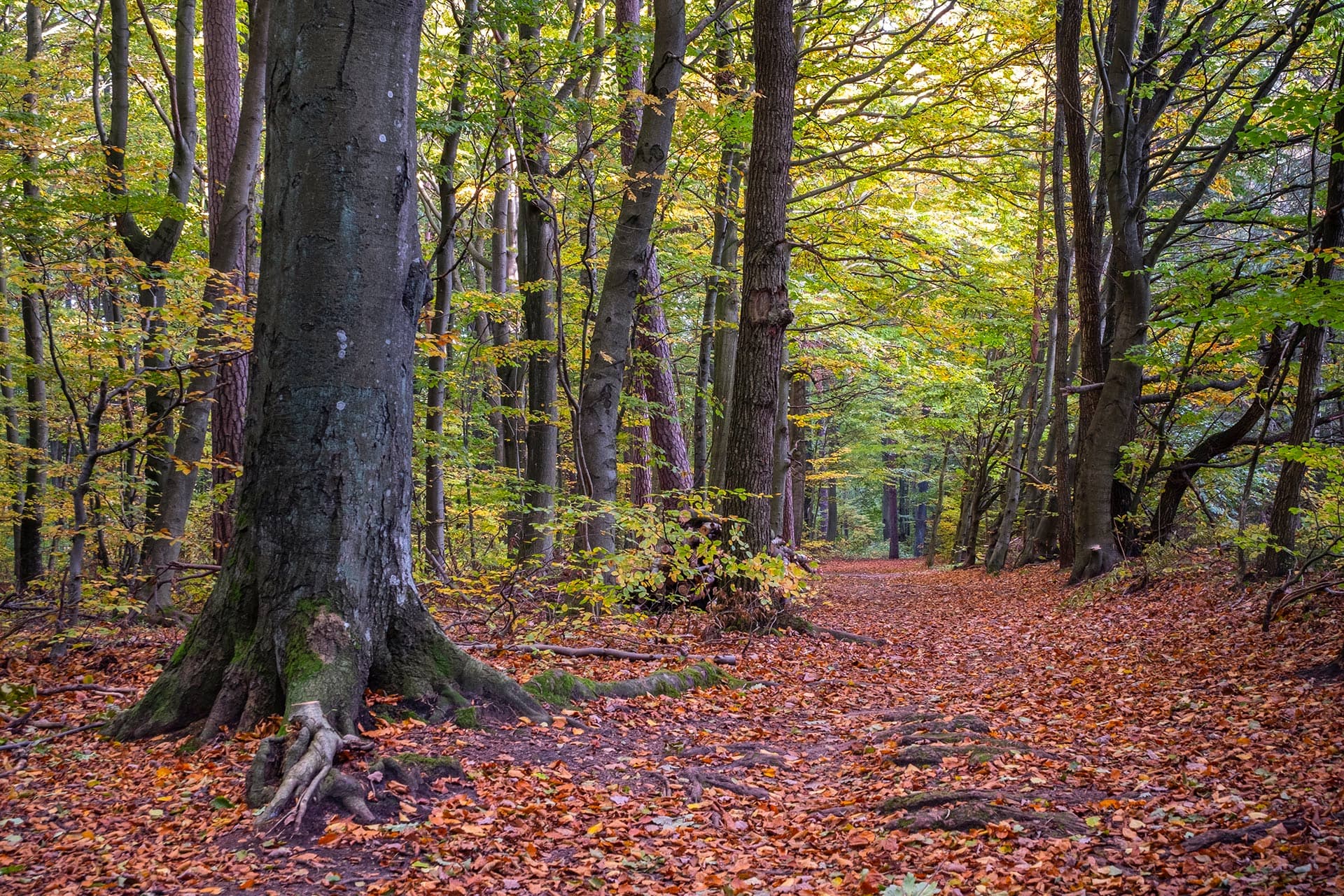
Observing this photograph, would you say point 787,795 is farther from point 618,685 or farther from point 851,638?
point 851,638

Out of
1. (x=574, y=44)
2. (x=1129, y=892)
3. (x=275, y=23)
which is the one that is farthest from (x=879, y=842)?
(x=574, y=44)

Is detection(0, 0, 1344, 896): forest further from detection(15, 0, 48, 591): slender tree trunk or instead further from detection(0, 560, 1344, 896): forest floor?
detection(15, 0, 48, 591): slender tree trunk

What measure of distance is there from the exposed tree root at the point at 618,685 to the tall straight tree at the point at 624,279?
1.91 metres

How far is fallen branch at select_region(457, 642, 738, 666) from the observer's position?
5927 millimetres

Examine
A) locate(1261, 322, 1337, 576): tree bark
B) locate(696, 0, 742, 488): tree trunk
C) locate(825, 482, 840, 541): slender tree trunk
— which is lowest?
locate(825, 482, 840, 541): slender tree trunk

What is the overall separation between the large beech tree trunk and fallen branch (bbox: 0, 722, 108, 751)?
286 millimetres

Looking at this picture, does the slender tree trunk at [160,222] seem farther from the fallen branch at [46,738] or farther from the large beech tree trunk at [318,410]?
the large beech tree trunk at [318,410]

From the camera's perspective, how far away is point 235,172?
7.79 m

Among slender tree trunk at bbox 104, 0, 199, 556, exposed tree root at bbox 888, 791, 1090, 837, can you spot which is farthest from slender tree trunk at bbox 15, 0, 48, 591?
exposed tree root at bbox 888, 791, 1090, 837

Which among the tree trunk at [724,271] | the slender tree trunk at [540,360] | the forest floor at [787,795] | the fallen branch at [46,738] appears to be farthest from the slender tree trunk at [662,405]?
the fallen branch at [46,738]

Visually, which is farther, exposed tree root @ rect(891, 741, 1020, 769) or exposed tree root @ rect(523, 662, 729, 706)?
exposed tree root @ rect(523, 662, 729, 706)

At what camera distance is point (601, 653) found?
6.49 metres

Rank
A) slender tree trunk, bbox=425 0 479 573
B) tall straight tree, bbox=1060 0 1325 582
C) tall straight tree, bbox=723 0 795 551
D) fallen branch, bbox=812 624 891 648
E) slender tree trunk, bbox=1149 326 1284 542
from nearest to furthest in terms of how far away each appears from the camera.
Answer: slender tree trunk, bbox=425 0 479 573
tall straight tree, bbox=723 0 795 551
fallen branch, bbox=812 624 891 648
slender tree trunk, bbox=1149 326 1284 542
tall straight tree, bbox=1060 0 1325 582

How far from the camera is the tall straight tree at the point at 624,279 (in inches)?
303
